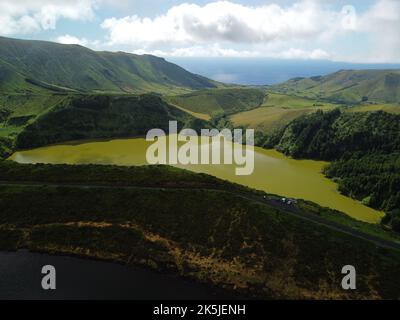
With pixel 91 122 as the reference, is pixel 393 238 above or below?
below

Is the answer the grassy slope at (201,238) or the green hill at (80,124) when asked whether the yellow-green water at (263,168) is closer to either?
the green hill at (80,124)

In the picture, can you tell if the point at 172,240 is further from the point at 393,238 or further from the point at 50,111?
the point at 50,111

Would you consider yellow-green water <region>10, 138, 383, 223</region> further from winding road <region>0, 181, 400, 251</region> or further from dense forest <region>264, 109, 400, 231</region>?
winding road <region>0, 181, 400, 251</region>

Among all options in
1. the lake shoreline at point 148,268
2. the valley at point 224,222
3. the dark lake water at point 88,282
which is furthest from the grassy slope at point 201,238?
the dark lake water at point 88,282

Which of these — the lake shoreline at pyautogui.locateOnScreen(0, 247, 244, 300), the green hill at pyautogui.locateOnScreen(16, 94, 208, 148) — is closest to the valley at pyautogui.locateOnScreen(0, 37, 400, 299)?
the lake shoreline at pyautogui.locateOnScreen(0, 247, 244, 300)

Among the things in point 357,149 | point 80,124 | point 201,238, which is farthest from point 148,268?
point 80,124
